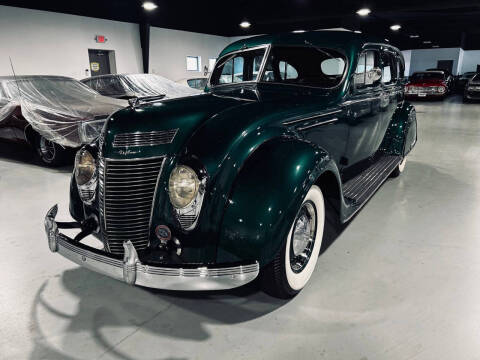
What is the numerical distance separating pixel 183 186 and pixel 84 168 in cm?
75

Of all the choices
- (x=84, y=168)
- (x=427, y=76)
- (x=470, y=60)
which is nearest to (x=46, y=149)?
(x=84, y=168)

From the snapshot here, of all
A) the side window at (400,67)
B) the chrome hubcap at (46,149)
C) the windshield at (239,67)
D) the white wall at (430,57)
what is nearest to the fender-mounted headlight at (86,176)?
the windshield at (239,67)

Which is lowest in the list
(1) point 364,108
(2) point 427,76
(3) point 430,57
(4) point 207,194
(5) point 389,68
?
(4) point 207,194

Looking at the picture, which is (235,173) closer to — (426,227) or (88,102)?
(426,227)

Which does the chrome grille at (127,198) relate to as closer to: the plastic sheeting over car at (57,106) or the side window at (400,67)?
the plastic sheeting over car at (57,106)

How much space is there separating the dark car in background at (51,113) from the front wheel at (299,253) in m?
3.38

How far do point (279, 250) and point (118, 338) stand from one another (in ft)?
3.09

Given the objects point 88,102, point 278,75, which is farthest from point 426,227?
point 88,102

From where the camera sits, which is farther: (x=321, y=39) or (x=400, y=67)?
(x=400, y=67)

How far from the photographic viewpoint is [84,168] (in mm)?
2143

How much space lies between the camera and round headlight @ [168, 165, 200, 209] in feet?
5.79

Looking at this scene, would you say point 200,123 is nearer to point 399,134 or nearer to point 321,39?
point 321,39

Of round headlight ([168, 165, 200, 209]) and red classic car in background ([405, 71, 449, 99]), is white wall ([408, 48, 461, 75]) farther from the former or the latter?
round headlight ([168, 165, 200, 209])

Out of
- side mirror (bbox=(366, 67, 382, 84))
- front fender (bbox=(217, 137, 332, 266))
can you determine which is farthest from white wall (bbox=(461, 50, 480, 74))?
front fender (bbox=(217, 137, 332, 266))
